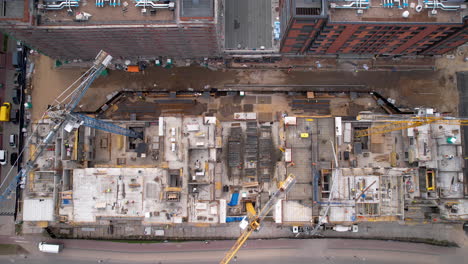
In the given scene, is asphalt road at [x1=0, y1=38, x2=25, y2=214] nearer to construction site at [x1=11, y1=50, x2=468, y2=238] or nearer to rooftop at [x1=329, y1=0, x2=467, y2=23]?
construction site at [x1=11, y1=50, x2=468, y2=238]

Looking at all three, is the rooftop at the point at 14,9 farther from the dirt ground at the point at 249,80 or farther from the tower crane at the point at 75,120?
the dirt ground at the point at 249,80

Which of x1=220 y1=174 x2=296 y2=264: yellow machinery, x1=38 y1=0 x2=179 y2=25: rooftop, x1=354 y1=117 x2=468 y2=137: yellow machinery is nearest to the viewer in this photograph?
x1=38 y1=0 x2=179 y2=25: rooftop

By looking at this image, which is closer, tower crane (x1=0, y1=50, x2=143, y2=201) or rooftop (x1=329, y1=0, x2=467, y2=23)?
tower crane (x1=0, y1=50, x2=143, y2=201)

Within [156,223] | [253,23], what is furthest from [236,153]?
[253,23]

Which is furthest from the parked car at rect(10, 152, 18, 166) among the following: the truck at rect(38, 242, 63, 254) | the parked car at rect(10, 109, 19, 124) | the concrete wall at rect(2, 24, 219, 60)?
the concrete wall at rect(2, 24, 219, 60)

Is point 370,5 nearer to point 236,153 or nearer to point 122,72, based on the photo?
point 236,153

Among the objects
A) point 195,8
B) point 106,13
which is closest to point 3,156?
point 106,13
